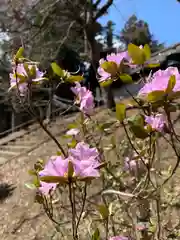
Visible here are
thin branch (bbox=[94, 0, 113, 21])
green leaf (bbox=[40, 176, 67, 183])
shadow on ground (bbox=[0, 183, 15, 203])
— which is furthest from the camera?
thin branch (bbox=[94, 0, 113, 21])

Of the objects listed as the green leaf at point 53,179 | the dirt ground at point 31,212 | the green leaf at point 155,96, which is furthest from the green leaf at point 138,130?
the dirt ground at point 31,212

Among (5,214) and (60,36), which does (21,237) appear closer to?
(5,214)

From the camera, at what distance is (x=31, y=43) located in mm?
5199

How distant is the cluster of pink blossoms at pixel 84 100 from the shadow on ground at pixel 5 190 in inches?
86.2

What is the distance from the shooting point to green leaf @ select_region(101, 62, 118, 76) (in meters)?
0.84

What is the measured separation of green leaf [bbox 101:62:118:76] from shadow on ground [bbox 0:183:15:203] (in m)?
2.40

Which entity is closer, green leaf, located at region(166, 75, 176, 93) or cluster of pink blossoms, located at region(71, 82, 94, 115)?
green leaf, located at region(166, 75, 176, 93)

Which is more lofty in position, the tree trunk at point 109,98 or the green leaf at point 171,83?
the tree trunk at point 109,98

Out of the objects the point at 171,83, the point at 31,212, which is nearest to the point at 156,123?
the point at 171,83

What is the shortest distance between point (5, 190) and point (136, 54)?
2663mm

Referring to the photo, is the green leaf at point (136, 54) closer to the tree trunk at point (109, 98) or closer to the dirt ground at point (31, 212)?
the dirt ground at point (31, 212)

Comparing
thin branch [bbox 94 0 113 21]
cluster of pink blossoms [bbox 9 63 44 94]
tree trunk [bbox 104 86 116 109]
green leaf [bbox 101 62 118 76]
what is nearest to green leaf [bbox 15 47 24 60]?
cluster of pink blossoms [bbox 9 63 44 94]

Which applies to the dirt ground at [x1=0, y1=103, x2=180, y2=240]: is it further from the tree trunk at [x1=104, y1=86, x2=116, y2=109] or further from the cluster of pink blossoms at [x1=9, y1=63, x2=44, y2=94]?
the tree trunk at [x1=104, y1=86, x2=116, y2=109]

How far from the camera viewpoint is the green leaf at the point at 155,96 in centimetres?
69
